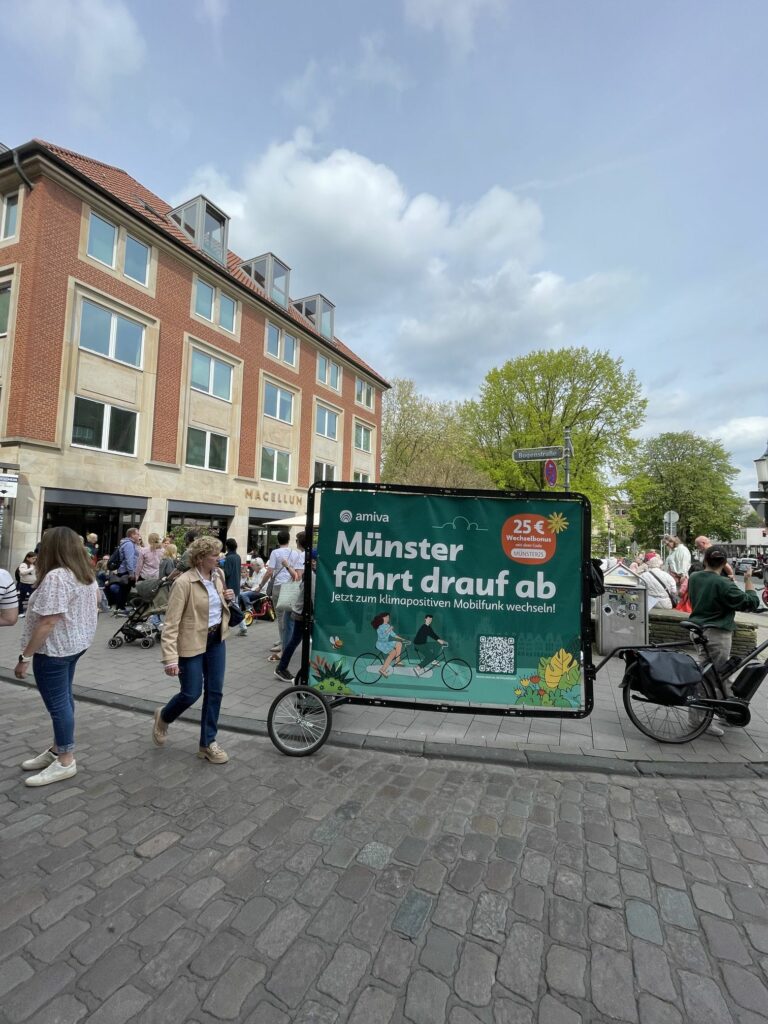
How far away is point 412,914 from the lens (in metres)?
2.38

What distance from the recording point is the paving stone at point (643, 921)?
2.29 metres

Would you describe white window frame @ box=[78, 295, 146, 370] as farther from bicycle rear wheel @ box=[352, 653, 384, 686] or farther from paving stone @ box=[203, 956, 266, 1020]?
paving stone @ box=[203, 956, 266, 1020]

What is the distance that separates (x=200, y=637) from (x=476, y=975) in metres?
2.74

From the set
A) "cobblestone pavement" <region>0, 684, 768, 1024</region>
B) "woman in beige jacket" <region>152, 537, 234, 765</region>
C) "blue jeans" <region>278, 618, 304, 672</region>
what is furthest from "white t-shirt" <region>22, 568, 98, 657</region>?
"blue jeans" <region>278, 618, 304, 672</region>

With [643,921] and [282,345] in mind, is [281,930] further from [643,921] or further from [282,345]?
[282,345]

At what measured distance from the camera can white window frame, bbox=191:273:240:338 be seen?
2059 cm

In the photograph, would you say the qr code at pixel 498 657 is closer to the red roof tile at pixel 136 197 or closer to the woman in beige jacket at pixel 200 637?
the woman in beige jacket at pixel 200 637

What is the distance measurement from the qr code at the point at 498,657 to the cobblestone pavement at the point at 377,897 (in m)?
0.84

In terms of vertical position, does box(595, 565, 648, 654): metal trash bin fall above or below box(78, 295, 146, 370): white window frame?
below

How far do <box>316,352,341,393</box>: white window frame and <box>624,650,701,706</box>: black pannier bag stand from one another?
84.7 feet

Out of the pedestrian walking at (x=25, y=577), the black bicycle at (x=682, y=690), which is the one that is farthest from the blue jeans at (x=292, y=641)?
the pedestrian walking at (x=25, y=577)

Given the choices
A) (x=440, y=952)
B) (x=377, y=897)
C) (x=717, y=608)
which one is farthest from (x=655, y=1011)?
(x=717, y=608)

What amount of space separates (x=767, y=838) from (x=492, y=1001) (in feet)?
7.72

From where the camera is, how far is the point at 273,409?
24.9 m
